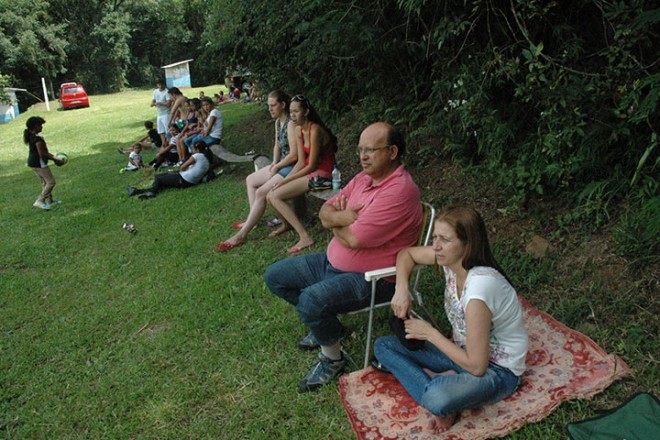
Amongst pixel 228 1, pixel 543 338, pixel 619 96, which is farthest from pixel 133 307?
pixel 228 1

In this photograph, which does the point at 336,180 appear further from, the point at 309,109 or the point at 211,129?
the point at 211,129

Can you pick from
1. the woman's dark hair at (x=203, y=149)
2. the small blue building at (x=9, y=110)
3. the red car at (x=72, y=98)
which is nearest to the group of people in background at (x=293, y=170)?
the woman's dark hair at (x=203, y=149)

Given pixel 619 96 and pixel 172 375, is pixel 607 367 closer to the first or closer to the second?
pixel 619 96

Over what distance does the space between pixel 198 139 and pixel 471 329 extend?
7210mm

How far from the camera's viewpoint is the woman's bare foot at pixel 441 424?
218 cm

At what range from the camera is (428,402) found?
2.16m

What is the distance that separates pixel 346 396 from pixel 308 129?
2.79 metres

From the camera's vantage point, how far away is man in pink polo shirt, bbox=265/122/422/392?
262cm

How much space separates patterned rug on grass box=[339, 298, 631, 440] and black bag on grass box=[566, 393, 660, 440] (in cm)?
19

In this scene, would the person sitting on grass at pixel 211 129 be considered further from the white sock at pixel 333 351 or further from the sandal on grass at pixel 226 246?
the white sock at pixel 333 351

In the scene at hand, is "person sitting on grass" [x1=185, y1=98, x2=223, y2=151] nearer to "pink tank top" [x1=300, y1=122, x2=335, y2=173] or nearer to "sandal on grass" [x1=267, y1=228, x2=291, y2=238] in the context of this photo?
"sandal on grass" [x1=267, y1=228, x2=291, y2=238]

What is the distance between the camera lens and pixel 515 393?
7.61 feet

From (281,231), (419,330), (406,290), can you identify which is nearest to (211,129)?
(281,231)

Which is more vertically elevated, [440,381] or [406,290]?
[406,290]
